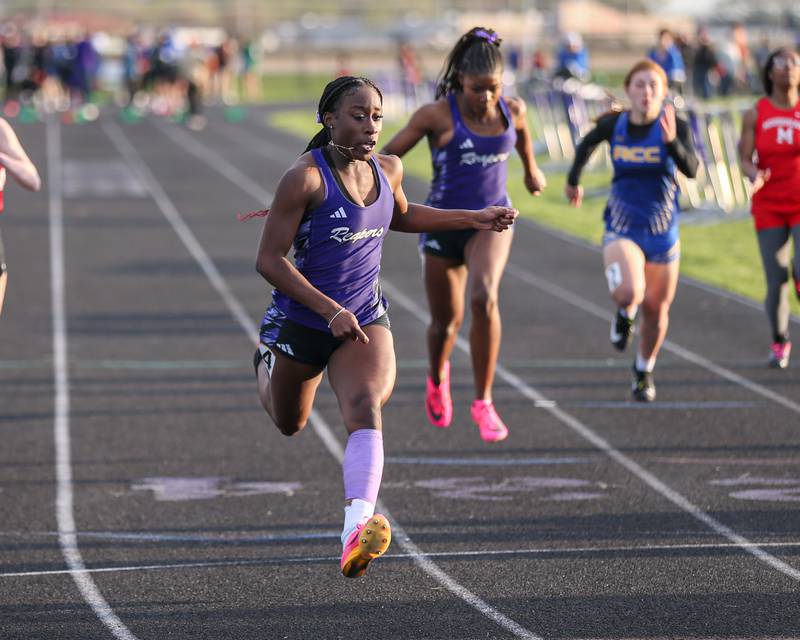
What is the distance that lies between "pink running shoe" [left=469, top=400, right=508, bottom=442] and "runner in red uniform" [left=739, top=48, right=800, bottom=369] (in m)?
2.86

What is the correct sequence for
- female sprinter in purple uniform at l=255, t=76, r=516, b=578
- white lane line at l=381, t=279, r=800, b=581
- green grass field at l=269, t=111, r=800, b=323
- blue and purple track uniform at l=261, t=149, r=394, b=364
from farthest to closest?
green grass field at l=269, t=111, r=800, b=323, white lane line at l=381, t=279, r=800, b=581, blue and purple track uniform at l=261, t=149, r=394, b=364, female sprinter in purple uniform at l=255, t=76, r=516, b=578

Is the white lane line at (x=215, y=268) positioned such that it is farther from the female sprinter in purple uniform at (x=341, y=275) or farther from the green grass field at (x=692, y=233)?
the green grass field at (x=692, y=233)

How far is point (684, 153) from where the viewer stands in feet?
29.9

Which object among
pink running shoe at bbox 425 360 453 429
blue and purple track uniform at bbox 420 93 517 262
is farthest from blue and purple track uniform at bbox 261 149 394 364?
pink running shoe at bbox 425 360 453 429

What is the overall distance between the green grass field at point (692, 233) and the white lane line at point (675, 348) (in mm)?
1621

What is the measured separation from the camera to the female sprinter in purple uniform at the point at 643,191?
915 centimetres

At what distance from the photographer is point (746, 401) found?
414 inches

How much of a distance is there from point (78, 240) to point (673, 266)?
11522 mm

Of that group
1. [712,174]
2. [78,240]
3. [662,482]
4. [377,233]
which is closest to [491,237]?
[662,482]

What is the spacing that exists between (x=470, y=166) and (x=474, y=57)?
598 millimetres

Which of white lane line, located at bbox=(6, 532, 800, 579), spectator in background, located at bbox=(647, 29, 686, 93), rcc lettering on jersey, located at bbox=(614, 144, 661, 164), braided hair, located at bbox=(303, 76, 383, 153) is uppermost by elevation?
braided hair, located at bbox=(303, 76, 383, 153)

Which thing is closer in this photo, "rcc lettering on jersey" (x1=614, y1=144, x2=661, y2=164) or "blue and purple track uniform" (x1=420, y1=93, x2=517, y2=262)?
"blue and purple track uniform" (x1=420, y1=93, x2=517, y2=262)

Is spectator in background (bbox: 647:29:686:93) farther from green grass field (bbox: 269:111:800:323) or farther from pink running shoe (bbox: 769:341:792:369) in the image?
pink running shoe (bbox: 769:341:792:369)

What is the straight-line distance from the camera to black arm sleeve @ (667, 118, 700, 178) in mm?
9109
